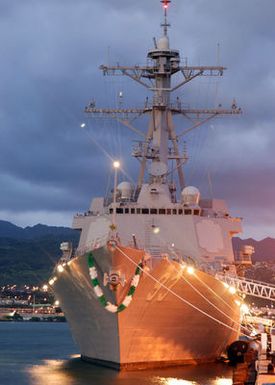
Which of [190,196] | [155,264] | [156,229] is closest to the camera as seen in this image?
[155,264]

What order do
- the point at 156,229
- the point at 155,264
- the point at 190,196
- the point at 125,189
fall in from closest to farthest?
the point at 155,264
the point at 156,229
the point at 190,196
the point at 125,189

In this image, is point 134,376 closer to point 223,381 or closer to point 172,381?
point 172,381

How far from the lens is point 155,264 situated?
29812mm

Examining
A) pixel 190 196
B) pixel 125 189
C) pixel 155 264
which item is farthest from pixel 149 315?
pixel 125 189

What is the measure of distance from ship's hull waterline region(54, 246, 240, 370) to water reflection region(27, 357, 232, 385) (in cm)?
34

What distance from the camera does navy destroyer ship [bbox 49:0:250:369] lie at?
97.3 ft

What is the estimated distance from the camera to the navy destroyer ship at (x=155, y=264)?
29.7 meters

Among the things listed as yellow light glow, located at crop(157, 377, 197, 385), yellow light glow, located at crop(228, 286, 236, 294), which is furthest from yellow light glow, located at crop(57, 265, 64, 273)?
yellow light glow, located at crop(228, 286, 236, 294)

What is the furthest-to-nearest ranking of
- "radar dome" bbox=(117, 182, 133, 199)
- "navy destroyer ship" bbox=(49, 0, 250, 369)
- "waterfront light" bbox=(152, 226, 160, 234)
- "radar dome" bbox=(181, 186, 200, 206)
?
"radar dome" bbox=(117, 182, 133, 199) < "radar dome" bbox=(181, 186, 200, 206) < "waterfront light" bbox=(152, 226, 160, 234) < "navy destroyer ship" bbox=(49, 0, 250, 369)

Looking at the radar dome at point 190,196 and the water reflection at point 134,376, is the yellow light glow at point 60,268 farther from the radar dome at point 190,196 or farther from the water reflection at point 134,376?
the radar dome at point 190,196

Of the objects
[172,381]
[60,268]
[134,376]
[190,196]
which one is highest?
[190,196]

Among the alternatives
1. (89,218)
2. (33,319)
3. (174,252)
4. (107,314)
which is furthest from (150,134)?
(33,319)

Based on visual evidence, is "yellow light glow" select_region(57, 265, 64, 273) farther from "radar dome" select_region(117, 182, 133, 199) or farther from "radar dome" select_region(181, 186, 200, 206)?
"radar dome" select_region(181, 186, 200, 206)

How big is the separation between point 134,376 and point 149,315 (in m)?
2.25
